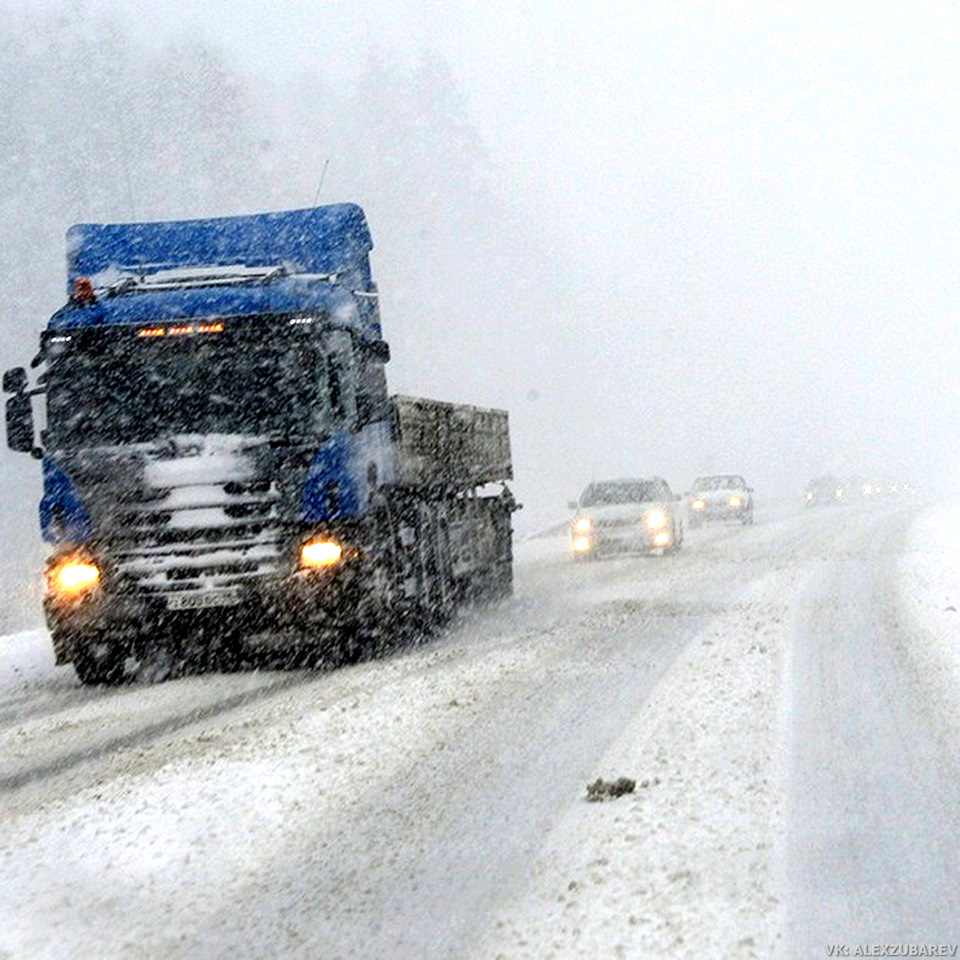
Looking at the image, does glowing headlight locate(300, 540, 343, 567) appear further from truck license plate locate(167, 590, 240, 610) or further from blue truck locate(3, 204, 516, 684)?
truck license plate locate(167, 590, 240, 610)

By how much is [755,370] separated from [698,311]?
13084mm

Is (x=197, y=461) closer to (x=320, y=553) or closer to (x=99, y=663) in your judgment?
(x=320, y=553)

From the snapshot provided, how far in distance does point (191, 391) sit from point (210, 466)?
745mm

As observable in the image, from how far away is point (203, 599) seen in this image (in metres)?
11.3

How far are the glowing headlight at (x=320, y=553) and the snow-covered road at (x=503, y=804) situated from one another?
932mm

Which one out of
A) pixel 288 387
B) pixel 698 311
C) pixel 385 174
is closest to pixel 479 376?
pixel 385 174

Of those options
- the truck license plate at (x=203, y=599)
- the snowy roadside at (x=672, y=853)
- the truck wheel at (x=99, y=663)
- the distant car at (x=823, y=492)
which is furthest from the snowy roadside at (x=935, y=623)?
the distant car at (x=823, y=492)

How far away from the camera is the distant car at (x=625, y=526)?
26.5 meters

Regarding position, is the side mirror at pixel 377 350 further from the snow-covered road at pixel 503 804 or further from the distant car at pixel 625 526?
A: the distant car at pixel 625 526

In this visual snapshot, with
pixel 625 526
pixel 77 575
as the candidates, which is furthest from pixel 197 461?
pixel 625 526

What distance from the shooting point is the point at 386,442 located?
510 inches

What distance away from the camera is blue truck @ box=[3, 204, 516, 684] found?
11.3m

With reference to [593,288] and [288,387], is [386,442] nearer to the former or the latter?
[288,387]

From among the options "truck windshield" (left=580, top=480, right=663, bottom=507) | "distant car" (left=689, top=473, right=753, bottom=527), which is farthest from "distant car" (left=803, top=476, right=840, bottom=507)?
"truck windshield" (left=580, top=480, right=663, bottom=507)
